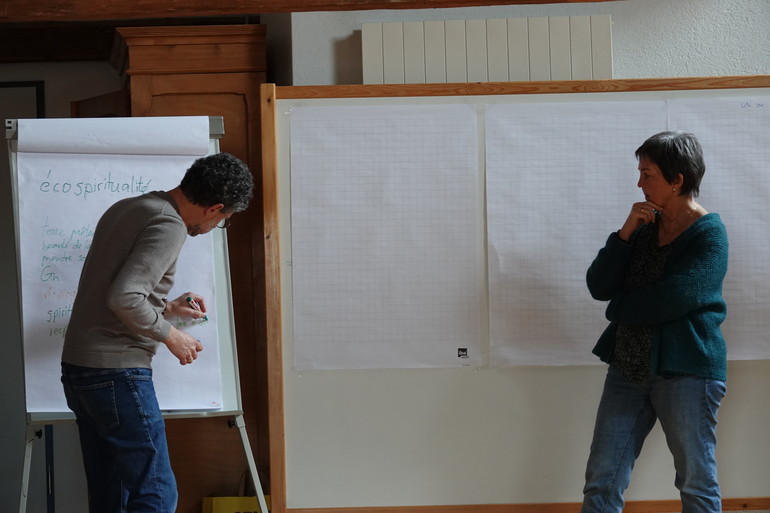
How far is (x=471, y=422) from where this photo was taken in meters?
2.68

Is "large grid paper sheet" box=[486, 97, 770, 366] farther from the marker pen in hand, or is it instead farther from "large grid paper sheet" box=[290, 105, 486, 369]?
the marker pen in hand

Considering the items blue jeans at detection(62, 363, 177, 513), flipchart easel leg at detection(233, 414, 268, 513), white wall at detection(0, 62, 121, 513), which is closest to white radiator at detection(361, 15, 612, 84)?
flipchart easel leg at detection(233, 414, 268, 513)

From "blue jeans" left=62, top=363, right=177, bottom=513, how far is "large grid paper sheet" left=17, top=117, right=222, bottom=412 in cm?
51

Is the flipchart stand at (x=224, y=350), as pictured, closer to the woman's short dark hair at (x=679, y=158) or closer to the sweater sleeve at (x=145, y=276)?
the sweater sleeve at (x=145, y=276)

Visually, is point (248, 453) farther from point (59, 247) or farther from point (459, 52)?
point (459, 52)

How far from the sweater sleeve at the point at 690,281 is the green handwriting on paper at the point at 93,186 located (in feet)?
4.97

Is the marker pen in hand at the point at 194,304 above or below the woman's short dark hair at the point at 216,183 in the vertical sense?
below

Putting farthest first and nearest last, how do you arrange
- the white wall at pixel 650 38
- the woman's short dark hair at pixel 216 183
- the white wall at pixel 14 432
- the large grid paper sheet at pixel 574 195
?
the white wall at pixel 14 432, the white wall at pixel 650 38, the large grid paper sheet at pixel 574 195, the woman's short dark hair at pixel 216 183

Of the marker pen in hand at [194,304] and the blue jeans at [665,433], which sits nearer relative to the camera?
the blue jeans at [665,433]

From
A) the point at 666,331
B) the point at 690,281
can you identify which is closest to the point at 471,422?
the point at 666,331

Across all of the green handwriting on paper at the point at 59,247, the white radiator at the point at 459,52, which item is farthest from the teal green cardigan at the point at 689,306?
the green handwriting on paper at the point at 59,247

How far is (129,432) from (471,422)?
1.17 metres

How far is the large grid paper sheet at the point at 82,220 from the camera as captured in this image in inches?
95.8

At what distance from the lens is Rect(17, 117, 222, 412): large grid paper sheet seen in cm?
243
